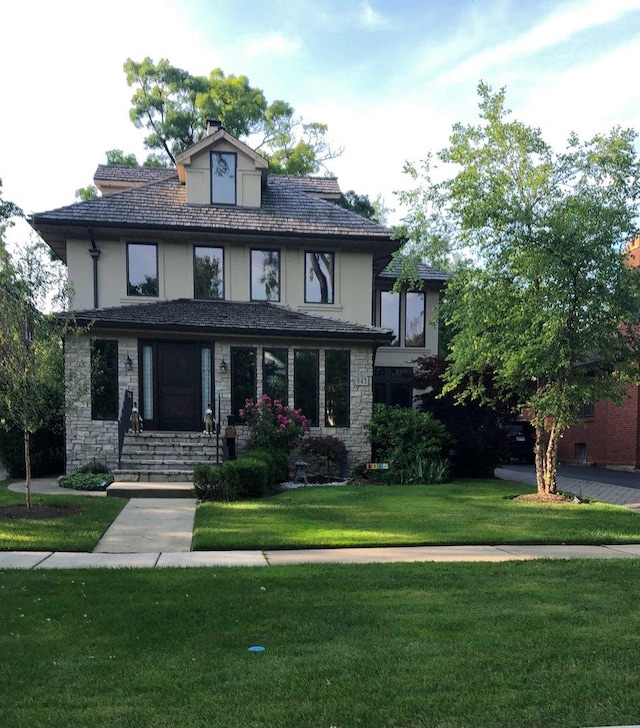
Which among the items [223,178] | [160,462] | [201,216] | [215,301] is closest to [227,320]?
[215,301]

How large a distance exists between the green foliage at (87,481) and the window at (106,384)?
1.86m

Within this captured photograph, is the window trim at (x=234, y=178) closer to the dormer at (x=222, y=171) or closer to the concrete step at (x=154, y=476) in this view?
the dormer at (x=222, y=171)

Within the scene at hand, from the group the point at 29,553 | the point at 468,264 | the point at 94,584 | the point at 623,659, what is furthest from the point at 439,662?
the point at 468,264

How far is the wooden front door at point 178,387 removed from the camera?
1351cm

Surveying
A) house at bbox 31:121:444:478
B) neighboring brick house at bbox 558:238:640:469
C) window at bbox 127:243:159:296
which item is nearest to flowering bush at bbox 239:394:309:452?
house at bbox 31:121:444:478

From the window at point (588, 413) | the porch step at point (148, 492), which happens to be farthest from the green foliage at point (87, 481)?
the window at point (588, 413)

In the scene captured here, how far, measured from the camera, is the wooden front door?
13.5m

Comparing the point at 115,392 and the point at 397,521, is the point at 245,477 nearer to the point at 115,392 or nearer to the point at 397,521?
the point at 397,521

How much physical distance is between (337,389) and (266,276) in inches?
148

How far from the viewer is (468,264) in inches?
437

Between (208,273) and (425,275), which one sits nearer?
(208,273)

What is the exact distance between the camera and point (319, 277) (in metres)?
15.2

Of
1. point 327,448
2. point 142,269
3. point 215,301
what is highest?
point 142,269

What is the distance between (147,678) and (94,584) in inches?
81.8
